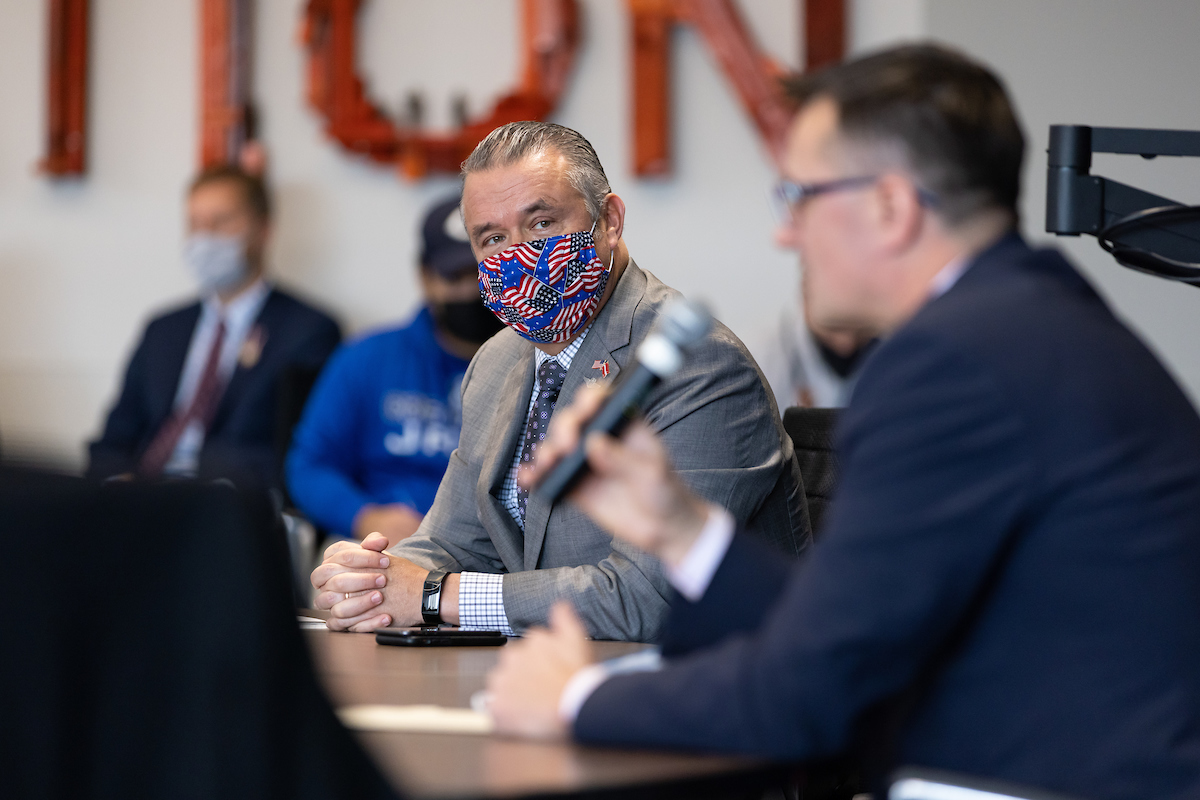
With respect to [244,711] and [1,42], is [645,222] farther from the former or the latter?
[244,711]

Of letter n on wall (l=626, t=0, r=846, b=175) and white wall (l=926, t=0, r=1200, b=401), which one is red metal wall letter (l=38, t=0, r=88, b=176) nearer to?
letter n on wall (l=626, t=0, r=846, b=175)

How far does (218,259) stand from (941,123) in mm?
3743

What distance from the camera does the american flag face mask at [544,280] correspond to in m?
2.01

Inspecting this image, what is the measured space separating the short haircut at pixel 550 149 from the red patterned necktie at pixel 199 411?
2.55m

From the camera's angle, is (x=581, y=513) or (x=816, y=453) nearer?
(x=581, y=513)

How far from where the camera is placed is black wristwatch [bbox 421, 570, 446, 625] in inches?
75.8

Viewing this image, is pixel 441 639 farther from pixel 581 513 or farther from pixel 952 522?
pixel 952 522

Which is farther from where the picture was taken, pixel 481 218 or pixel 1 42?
pixel 1 42

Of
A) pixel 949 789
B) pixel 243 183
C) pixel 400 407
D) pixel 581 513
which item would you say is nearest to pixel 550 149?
pixel 581 513

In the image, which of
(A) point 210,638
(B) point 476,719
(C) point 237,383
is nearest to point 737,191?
(C) point 237,383

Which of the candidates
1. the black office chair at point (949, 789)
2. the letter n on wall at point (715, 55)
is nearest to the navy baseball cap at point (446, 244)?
the letter n on wall at point (715, 55)

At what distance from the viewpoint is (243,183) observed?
4465mm

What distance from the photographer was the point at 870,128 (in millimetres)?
1217

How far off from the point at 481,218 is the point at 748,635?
1.03m
